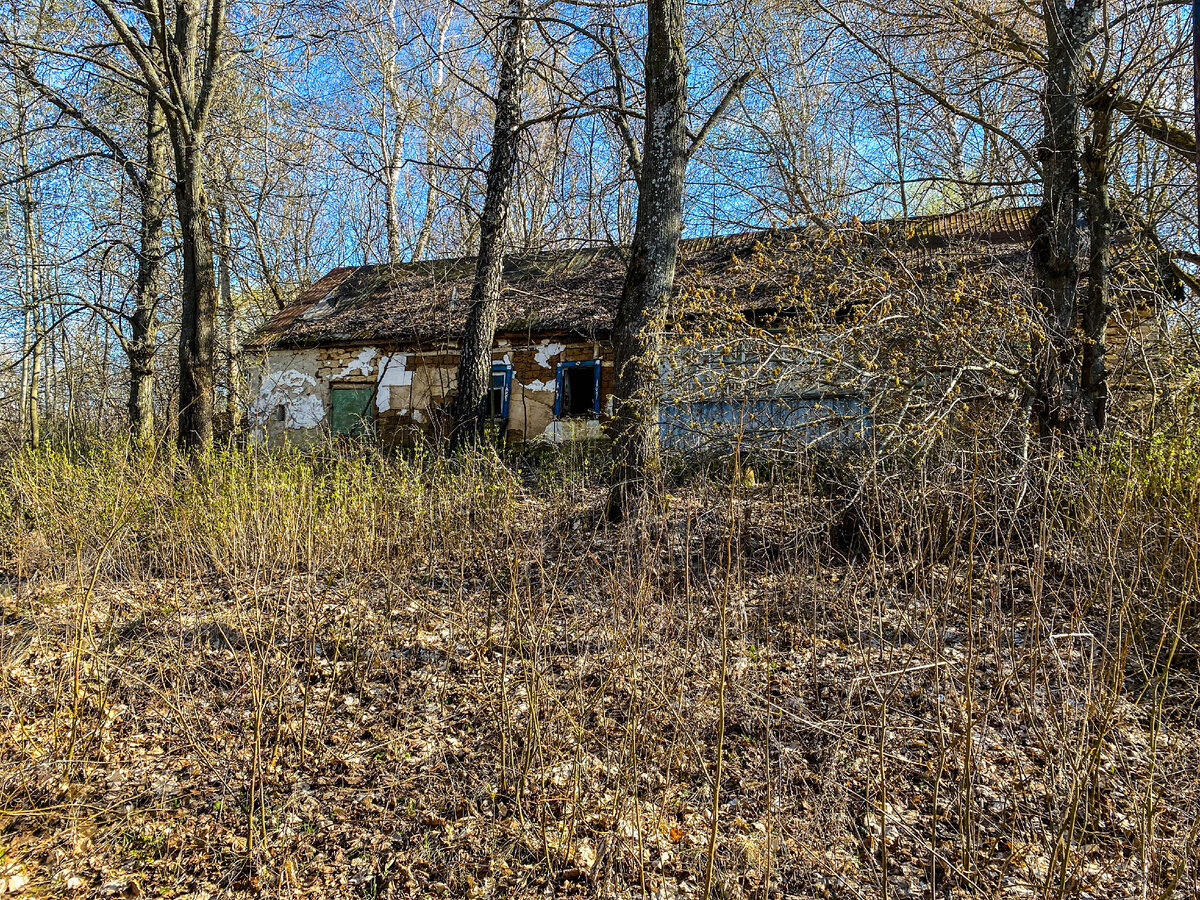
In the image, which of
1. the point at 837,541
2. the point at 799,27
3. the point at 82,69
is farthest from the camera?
the point at 799,27

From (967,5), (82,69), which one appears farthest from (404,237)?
(967,5)

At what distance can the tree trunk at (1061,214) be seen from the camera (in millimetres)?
5723

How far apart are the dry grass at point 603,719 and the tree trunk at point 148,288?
4.69 metres

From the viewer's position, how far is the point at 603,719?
11.6 feet

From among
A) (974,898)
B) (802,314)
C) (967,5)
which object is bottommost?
(974,898)

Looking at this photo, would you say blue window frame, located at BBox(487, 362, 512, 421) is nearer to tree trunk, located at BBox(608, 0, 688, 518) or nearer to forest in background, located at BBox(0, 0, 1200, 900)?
forest in background, located at BBox(0, 0, 1200, 900)

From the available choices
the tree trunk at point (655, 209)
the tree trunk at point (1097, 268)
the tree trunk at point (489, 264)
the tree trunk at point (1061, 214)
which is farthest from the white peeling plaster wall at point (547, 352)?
the tree trunk at point (1097, 268)

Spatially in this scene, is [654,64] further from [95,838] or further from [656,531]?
[95,838]

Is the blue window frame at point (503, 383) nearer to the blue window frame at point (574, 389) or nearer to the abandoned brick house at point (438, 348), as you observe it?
the abandoned brick house at point (438, 348)

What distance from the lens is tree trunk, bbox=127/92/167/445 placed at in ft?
30.8

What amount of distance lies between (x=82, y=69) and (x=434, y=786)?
29.1 feet

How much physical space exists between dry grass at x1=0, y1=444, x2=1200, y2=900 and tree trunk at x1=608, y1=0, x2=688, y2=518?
5.11 ft

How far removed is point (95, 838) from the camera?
294cm

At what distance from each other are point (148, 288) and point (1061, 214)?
11.0m
